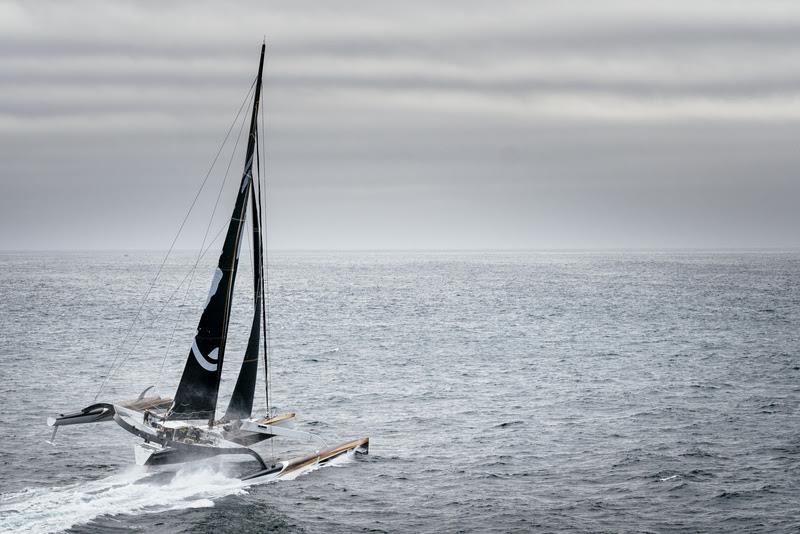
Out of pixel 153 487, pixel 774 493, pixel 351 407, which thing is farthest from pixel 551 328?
pixel 153 487

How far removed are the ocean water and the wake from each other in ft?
0.32

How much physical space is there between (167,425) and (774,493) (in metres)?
23.5

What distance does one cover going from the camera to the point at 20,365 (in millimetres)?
60094

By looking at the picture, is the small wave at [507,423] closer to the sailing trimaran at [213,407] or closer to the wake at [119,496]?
the sailing trimaran at [213,407]

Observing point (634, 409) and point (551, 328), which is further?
point (551, 328)

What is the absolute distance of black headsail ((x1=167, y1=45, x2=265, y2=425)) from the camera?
3068 cm

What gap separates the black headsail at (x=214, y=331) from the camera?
30678 millimetres

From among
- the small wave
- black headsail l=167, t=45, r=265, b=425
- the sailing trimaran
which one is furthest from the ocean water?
black headsail l=167, t=45, r=265, b=425

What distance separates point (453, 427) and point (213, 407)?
1515 cm

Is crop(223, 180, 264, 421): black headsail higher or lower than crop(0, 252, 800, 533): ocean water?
higher

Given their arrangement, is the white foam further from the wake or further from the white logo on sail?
the white logo on sail

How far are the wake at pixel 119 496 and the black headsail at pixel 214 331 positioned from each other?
2.36 m

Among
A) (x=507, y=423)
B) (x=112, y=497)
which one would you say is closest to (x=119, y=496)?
(x=112, y=497)

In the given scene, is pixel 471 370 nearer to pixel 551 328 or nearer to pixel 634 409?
pixel 634 409
